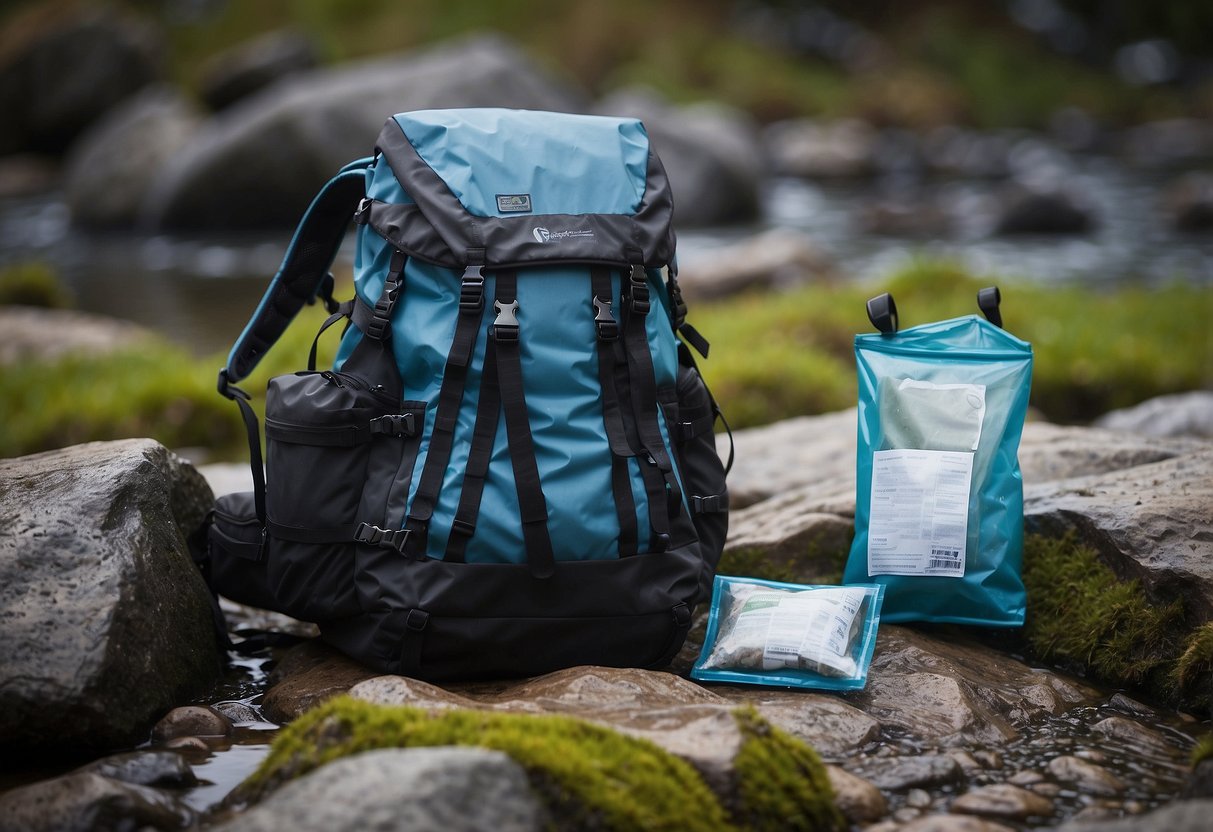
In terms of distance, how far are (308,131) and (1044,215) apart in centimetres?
1015

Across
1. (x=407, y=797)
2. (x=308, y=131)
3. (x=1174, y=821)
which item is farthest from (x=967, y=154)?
(x=407, y=797)

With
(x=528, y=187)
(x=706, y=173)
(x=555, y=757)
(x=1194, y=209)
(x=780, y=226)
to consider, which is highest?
(x=706, y=173)

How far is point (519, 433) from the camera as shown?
10.1 ft

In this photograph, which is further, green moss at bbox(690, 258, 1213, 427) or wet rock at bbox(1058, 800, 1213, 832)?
green moss at bbox(690, 258, 1213, 427)

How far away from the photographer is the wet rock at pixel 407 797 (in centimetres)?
207

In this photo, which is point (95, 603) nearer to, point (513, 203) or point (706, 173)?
point (513, 203)

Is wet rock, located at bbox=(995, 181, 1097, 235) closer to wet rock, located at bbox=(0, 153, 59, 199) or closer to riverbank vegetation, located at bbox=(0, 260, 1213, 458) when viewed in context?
riverbank vegetation, located at bbox=(0, 260, 1213, 458)

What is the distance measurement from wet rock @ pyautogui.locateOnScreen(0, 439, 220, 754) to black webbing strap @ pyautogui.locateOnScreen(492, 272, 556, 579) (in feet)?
3.47

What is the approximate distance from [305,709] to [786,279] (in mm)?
8269

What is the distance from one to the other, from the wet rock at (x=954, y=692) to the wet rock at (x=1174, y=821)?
2.37 ft

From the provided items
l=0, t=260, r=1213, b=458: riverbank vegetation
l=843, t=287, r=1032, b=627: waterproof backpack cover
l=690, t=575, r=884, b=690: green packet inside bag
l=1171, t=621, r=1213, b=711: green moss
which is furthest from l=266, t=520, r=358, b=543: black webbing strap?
l=0, t=260, r=1213, b=458: riverbank vegetation

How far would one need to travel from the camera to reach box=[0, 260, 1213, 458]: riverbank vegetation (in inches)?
256

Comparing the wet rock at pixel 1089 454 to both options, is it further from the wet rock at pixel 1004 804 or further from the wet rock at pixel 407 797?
the wet rock at pixel 407 797

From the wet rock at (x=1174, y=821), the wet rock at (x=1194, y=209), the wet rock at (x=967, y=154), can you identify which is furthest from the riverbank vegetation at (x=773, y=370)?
the wet rock at (x=967, y=154)
